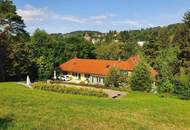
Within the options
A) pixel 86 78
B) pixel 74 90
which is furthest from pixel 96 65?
pixel 74 90

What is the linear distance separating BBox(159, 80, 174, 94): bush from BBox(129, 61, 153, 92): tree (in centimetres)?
180

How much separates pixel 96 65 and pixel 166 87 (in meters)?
21.1

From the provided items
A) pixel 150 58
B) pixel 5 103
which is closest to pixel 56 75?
pixel 150 58

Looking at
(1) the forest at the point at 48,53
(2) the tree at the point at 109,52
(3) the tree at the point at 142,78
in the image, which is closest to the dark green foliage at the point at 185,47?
(1) the forest at the point at 48,53

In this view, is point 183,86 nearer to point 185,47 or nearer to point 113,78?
point 185,47

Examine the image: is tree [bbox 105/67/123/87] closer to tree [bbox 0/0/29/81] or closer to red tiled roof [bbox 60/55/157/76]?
red tiled roof [bbox 60/55/157/76]

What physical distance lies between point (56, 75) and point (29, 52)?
909cm

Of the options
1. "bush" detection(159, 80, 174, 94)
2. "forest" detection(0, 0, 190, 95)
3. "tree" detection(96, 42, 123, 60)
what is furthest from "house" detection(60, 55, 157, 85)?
"tree" detection(96, 42, 123, 60)

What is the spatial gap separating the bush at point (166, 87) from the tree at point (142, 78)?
1803 millimetres

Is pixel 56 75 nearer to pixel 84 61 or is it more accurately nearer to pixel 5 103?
pixel 84 61

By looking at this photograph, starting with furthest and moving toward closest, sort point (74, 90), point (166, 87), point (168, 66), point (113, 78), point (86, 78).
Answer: point (86, 78)
point (168, 66)
point (113, 78)
point (166, 87)
point (74, 90)

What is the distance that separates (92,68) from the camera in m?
62.8

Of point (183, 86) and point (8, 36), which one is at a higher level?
point (8, 36)

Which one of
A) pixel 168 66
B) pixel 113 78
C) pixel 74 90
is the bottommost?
pixel 74 90
